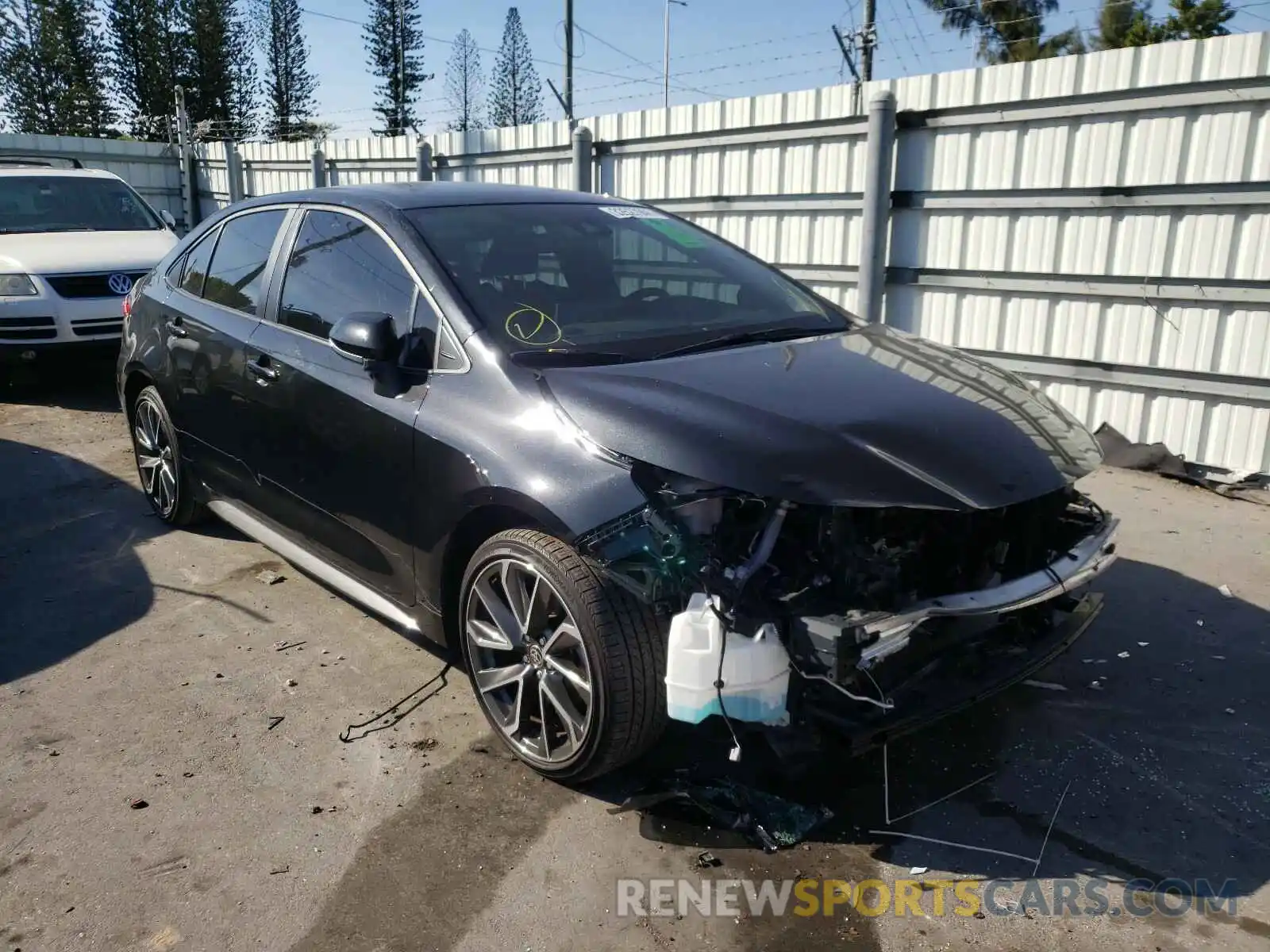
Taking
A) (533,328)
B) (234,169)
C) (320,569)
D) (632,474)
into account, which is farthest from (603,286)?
(234,169)

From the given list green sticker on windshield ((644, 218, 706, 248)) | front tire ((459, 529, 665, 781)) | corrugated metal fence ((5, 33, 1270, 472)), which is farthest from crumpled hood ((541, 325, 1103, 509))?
corrugated metal fence ((5, 33, 1270, 472))

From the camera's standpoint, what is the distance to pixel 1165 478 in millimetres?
6391

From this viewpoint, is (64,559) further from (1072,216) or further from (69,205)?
(1072,216)

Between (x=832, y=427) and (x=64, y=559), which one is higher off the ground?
(x=832, y=427)

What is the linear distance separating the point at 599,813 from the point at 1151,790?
5.43ft

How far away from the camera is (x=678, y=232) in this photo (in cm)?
428

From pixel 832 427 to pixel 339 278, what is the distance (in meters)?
2.04

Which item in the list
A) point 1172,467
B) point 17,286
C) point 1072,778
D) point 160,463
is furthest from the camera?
point 17,286

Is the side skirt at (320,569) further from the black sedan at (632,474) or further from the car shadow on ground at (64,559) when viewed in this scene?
the car shadow on ground at (64,559)

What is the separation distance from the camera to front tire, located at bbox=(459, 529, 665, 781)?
2.69 meters

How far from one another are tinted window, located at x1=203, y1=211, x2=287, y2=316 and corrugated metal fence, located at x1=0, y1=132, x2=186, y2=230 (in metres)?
14.9

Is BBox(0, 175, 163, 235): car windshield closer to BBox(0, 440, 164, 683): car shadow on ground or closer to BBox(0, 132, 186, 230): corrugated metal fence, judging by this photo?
BBox(0, 440, 164, 683): car shadow on ground

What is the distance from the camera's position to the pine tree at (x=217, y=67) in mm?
40375

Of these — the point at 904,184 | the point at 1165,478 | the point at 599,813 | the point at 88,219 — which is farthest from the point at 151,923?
the point at 88,219
